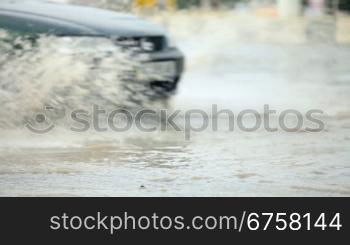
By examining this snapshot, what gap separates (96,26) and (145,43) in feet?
1.90

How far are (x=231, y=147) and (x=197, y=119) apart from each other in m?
1.71

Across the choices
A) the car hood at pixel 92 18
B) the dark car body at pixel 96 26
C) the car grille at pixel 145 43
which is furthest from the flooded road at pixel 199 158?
the car hood at pixel 92 18

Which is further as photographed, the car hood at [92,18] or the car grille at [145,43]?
the car grille at [145,43]

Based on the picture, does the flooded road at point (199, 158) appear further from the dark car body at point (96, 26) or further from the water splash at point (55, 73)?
the dark car body at point (96, 26)

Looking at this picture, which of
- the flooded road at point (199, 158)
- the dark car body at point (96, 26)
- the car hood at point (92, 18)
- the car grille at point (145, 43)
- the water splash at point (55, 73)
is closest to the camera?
the flooded road at point (199, 158)

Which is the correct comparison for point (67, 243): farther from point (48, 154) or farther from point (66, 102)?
point (66, 102)

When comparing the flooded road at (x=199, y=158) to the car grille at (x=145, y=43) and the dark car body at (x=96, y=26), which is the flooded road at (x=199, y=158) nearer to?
the dark car body at (x=96, y=26)

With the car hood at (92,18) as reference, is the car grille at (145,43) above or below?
below

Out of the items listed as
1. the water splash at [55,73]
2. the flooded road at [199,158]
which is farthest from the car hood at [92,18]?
the flooded road at [199,158]

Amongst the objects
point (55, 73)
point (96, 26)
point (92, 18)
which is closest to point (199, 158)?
point (55, 73)

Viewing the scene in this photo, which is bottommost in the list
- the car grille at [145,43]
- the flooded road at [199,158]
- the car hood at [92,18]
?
the flooded road at [199,158]

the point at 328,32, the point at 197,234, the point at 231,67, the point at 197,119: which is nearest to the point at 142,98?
the point at 197,119

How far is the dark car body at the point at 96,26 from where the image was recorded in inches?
392

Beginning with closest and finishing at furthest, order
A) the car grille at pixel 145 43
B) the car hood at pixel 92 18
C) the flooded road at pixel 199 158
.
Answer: the flooded road at pixel 199 158, the car hood at pixel 92 18, the car grille at pixel 145 43
